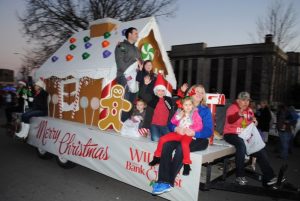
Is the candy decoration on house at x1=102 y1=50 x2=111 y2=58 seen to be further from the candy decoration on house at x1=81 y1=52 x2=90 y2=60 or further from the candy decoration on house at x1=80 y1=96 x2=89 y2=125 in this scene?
the candy decoration on house at x1=80 y1=96 x2=89 y2=125

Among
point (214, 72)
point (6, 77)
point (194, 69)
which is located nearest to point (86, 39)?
point (214, 72)

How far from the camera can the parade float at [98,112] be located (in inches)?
164

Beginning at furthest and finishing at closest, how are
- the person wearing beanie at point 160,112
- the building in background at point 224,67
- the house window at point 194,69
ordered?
the house window at point 194,69
the building in background at point 224,67
the person wearing beanie at point 160,112

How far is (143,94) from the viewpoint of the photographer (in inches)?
211

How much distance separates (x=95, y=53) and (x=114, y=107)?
194 cm

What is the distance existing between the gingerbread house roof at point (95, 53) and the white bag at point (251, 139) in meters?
2.87

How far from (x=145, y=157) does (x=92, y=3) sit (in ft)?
53.5

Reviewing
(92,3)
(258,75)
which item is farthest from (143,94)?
(258,75)

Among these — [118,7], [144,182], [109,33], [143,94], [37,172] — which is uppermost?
[118,7]

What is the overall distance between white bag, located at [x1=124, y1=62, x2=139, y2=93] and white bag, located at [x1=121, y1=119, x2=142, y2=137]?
1.01m

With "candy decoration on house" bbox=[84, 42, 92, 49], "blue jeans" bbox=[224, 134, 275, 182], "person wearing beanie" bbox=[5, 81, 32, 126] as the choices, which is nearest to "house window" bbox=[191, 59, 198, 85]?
"person wearing beanie" bbox=[5, 81, 32, 126]

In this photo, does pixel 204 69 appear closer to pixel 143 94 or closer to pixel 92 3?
pixel 92 3

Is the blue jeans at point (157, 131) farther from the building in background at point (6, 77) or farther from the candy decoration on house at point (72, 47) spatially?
the building in background at point (6, 77)

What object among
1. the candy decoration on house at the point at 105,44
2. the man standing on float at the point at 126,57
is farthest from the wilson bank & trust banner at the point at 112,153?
the candy decoration on house at the point at 105,44
